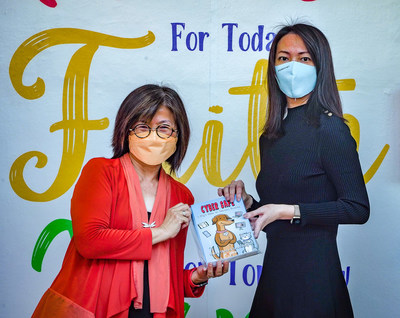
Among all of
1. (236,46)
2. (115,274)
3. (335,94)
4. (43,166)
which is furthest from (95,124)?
(335,94)

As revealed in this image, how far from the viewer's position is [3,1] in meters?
2.92

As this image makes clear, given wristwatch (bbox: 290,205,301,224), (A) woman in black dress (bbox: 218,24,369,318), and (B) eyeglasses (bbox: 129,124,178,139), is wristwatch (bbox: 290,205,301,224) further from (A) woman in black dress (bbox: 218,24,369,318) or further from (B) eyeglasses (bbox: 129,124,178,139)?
(B) eyeglasses (bbox: 129,124,178,139)

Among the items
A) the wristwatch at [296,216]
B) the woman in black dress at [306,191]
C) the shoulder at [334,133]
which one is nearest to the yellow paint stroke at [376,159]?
the woman in black dress at [306,191]

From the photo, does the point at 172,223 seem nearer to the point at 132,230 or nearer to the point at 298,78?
the point at 132,230

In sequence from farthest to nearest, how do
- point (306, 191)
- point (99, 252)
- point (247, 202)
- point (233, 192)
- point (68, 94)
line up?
point (68, 94) → point (247, 202) → point (233, 192) → point (306, 191) → point (99, 252)

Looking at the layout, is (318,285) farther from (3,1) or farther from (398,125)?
(3,1)

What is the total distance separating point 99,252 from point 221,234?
0.53 meters

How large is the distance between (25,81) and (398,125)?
2513 mm

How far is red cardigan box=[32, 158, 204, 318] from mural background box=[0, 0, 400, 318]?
45.4 inches

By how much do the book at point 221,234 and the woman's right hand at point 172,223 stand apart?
5cm

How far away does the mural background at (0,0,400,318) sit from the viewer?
292 cm

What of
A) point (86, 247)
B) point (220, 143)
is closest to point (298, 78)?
point (220, 143)

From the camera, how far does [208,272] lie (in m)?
1.98

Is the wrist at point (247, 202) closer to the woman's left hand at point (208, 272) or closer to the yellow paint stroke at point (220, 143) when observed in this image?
the woman's left hand at point (208, 272)
